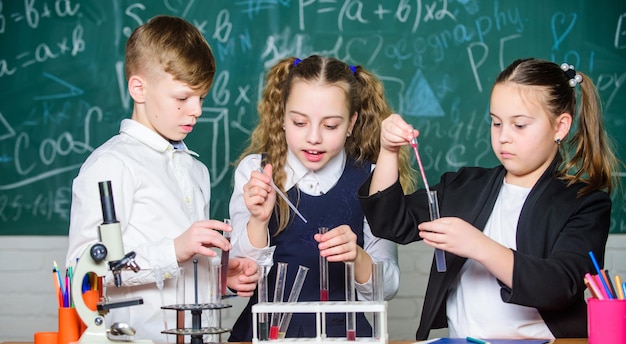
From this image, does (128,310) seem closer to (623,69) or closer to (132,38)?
(132,38)

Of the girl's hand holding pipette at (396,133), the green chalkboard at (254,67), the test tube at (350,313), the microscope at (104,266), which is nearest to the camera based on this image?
the microscope at (104,266)

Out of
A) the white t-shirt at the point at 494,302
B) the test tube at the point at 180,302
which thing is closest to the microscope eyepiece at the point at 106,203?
the test tube at the point at 180,302

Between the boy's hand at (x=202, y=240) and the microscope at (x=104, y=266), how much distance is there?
0.26 metres

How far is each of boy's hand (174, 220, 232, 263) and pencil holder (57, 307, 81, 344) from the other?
28cm

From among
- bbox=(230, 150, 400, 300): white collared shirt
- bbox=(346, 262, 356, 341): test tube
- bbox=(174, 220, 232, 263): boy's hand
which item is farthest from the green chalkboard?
bbox=(346, 262, 356, 341): test tube

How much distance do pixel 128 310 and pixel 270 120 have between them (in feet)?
2.53

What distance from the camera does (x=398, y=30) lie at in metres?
3.37

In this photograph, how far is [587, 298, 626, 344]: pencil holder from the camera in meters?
1.51

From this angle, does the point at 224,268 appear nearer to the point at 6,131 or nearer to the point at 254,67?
the point at 254,67

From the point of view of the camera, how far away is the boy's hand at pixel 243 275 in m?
1.92

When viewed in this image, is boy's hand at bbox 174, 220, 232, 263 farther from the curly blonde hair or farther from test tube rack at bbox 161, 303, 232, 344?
the curly blonde hair

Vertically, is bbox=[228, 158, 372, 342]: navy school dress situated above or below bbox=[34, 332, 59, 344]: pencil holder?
above

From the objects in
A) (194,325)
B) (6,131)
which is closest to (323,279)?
(194,325)

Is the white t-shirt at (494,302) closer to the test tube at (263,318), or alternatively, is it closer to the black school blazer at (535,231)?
the black school blazer at (535,231)
